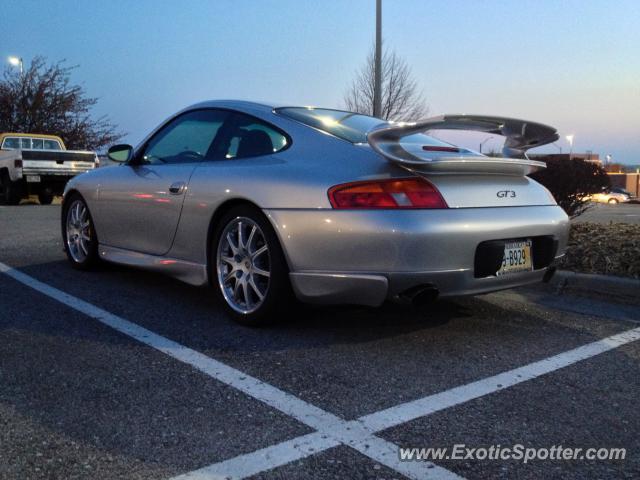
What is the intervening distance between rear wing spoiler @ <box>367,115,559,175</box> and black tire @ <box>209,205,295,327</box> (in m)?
0.80

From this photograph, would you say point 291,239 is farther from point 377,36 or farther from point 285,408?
point 377,36

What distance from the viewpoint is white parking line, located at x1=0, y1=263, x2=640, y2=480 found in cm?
215

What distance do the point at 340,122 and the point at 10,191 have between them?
13119mm

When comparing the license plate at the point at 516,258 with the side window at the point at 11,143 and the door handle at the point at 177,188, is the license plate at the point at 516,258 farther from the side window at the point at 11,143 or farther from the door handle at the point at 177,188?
the side window at the point at 11,143

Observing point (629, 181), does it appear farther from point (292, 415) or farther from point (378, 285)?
point (292, 415)

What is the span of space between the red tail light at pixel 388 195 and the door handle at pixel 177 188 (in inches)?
→ 52.6

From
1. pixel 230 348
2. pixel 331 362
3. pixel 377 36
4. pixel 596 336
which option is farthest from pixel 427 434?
pixel 377 36

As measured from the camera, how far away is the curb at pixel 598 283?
4.80 meters

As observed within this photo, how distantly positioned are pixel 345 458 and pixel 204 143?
9.06 feet

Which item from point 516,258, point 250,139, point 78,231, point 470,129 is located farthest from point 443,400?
point 78,231

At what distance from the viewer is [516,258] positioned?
361 centimetres

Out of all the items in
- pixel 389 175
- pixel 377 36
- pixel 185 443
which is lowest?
pixel 185 443

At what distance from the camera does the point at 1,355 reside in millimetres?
3264

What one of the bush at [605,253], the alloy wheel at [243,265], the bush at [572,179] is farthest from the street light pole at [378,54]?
the alloy wheel at [243,265]
